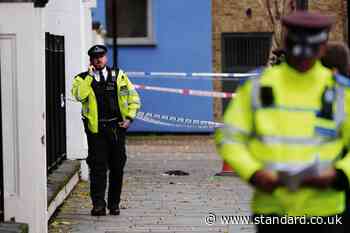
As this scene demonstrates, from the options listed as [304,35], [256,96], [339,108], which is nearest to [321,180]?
[339,108]

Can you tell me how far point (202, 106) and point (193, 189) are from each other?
925 cm

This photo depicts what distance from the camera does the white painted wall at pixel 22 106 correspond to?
8641mm

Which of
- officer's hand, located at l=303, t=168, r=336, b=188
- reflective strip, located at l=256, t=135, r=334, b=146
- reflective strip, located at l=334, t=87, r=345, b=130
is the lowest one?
officer's hand, located at l=303, t=168, r=336, b=188

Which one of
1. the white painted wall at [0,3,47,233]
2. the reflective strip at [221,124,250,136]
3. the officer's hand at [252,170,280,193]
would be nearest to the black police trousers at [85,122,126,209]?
the white painted wall at [0,3,47,233]

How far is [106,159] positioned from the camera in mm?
11391

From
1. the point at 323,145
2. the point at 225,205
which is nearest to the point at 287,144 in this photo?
the point at 323,145

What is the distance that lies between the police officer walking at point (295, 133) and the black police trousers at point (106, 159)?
619 centimetres

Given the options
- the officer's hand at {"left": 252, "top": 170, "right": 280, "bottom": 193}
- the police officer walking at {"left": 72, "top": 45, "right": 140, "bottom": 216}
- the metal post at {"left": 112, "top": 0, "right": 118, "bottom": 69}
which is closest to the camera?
the officer's hand at {"left": 252, "top": 170, "right": 280, "bottom": 193}

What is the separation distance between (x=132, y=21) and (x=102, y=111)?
12.3 metres

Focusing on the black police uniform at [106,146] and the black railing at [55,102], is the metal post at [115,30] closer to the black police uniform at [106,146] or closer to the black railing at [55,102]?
the black railing at [55,102]

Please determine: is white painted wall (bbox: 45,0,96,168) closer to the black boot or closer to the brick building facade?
the black boot

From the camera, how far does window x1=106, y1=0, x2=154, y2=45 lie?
2297cm

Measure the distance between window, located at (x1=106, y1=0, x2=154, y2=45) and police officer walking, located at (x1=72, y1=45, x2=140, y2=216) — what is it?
38.4ft

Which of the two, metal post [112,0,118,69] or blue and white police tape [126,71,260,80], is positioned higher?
metal post [112,0,118,69]
